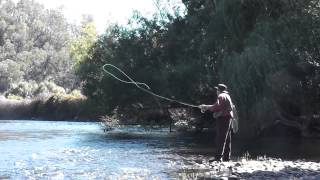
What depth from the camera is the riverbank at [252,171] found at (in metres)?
13.7

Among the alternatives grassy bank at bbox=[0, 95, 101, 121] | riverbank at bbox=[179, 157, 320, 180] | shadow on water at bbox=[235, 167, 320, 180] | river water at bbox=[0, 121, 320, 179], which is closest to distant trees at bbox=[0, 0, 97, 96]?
grassy bank at bbox=[0, 95, 101, 121]

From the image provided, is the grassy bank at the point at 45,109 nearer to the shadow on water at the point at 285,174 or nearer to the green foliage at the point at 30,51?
the green foliage at the point at 30,51

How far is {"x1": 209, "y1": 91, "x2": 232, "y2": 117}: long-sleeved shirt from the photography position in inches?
635

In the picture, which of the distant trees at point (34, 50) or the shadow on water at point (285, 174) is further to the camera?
the distant trees at point (34, 50)

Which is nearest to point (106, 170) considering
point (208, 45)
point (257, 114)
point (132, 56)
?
point (257, 114)

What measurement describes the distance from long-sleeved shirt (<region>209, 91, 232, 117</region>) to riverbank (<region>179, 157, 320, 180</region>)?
1.52m

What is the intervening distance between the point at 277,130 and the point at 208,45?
22.0 ft

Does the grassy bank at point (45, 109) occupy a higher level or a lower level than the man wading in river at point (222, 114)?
higher

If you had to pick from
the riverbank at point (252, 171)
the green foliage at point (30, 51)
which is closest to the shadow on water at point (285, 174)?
the riverbank at point (252, 171)

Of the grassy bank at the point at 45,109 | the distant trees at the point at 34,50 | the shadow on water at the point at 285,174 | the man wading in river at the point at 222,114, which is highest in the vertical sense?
the distant trees at the point at 34,50

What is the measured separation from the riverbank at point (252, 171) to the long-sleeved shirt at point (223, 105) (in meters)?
1.52

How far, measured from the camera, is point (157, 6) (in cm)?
4928

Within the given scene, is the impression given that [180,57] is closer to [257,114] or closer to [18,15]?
[257,114]

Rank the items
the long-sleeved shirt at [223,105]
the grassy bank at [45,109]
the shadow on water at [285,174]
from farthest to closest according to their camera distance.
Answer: the grassy bank at [45,109], the long-sleeved shirt at [223,105], the shadow on water at [285,174]
